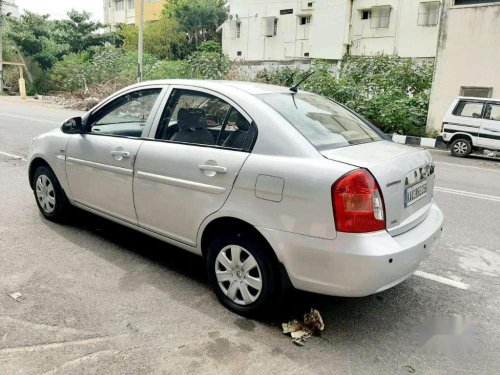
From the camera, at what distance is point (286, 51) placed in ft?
123

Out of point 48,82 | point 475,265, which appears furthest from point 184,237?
point 48,82

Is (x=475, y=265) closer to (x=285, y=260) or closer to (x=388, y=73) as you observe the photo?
(x=285, y=260)

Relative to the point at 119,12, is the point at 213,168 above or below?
below

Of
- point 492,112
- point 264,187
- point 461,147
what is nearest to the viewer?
point 264,187

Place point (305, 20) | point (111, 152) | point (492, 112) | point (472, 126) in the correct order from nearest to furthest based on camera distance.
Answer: point (111, 152) → point (492, 112) → point (472, 126) → point (305, 20)

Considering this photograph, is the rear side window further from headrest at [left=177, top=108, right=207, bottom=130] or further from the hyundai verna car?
headrest at [left=177, top=108, right=207, bottom=130]

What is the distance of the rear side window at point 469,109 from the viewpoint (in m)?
12.4

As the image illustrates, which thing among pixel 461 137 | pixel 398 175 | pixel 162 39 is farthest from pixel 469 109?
pixel 162 39

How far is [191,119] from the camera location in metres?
3.66

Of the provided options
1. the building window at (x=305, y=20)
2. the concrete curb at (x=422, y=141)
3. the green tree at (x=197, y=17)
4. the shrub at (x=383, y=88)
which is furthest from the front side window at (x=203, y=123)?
the green tree at (x=197, y=17)

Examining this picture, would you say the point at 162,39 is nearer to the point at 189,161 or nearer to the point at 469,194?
the point at 469,194

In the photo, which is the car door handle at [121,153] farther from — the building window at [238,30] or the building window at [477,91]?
the building window at [238,30]

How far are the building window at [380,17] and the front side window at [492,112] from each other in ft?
66.7

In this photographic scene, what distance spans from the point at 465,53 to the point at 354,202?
13.7 m
